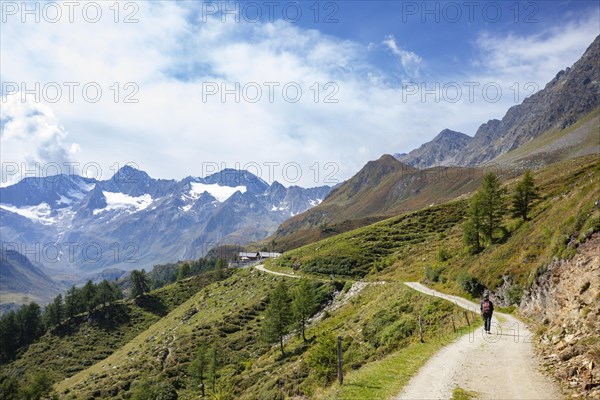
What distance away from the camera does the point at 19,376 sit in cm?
11050

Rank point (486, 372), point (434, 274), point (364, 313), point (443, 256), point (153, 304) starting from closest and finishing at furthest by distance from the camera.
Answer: point (486, 372)
point (364, 313)
point (434, 274)
point (443, 256)
point (153, 304)

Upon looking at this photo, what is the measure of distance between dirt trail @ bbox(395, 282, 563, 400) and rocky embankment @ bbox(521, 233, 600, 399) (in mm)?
907

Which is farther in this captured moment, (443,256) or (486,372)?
(443,256)

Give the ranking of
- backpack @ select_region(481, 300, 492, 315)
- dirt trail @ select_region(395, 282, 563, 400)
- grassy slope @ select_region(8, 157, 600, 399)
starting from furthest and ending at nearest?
grassy slope @ select_region(8, 157, 600, 399) → backpack @ select_region(481, 300, 492, 315) → dirt trail @ select_region(395, 282, 563, 400)

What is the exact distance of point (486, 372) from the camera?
18.0m

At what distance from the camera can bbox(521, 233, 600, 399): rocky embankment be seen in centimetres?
1500

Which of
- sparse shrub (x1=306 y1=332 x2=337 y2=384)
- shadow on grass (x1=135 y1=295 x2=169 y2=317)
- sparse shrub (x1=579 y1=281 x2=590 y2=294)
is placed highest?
sparse shrub (x1=579 y1=281 x2=590 y2=294)

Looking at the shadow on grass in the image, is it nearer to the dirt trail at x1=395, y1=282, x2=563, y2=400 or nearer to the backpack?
the backpack

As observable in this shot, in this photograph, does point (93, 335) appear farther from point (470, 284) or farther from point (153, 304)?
point (470, 284)

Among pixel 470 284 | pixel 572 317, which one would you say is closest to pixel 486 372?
pixel 572 317

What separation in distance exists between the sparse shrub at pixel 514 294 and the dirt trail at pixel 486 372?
10.2 metres

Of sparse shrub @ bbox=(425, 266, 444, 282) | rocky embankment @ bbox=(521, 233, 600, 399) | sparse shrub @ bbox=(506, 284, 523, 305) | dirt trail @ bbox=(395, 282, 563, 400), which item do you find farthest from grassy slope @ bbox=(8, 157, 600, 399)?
rocky embankment @ bbox=(521, 233, 600, 399)

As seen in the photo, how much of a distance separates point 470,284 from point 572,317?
21.8 metres

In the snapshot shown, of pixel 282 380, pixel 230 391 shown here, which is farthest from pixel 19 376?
pixel 282 380
